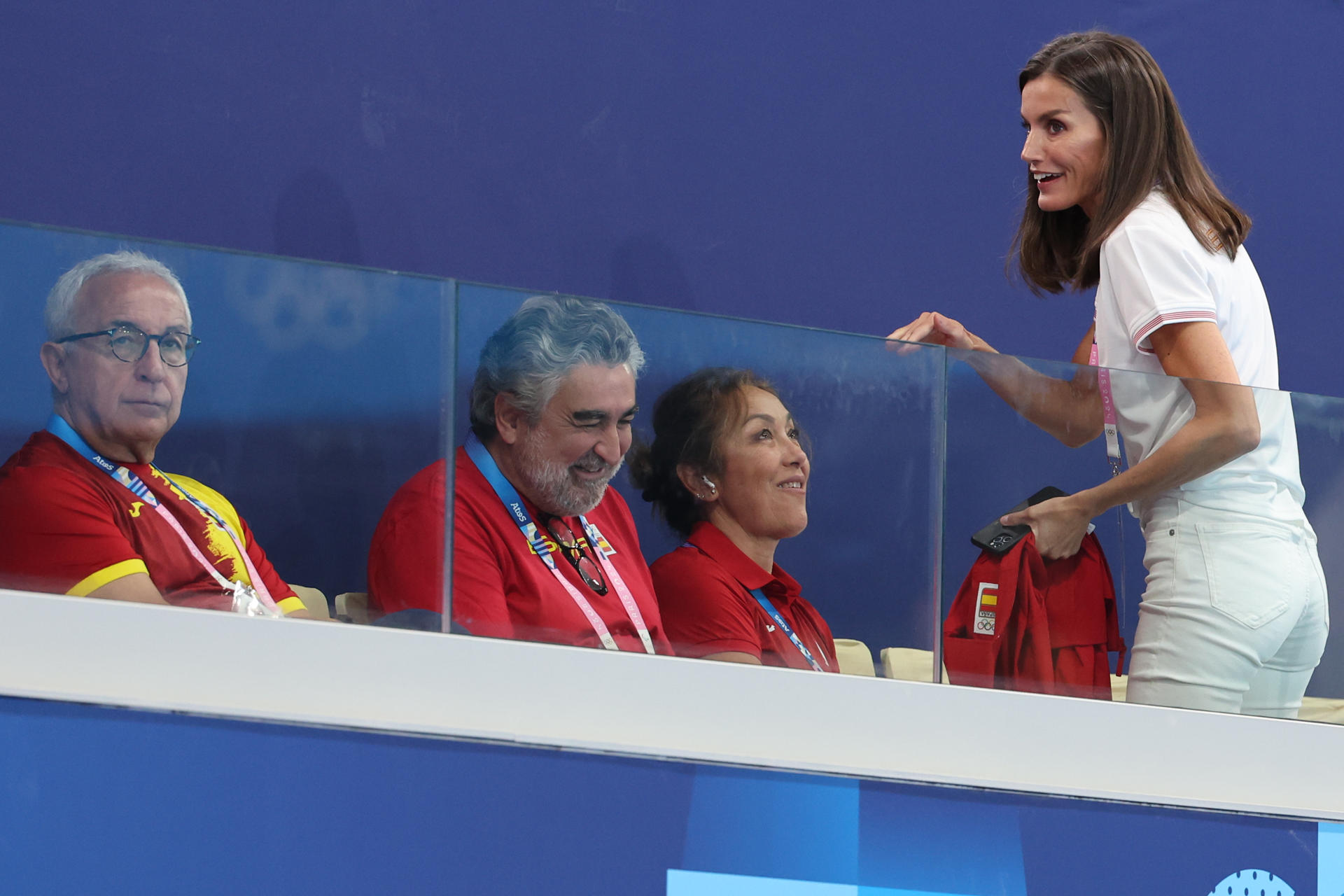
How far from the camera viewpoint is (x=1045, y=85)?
101 inches

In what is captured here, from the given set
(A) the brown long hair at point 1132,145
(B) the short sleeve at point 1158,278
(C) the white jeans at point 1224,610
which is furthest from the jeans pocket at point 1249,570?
(A) the brown long hair at point 1132,145

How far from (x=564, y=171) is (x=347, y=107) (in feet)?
2.17

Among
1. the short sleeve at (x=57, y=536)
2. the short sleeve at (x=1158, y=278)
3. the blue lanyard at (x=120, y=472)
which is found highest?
the short sleeve at (x=1158, y=278)

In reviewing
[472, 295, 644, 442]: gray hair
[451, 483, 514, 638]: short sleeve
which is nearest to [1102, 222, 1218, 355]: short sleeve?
[472, 295, 644, 442]: gray hair

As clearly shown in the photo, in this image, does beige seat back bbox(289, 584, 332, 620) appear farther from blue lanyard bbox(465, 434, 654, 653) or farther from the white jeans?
the white jeans

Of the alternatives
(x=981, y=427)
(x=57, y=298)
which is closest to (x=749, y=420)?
(x=981, y=427)

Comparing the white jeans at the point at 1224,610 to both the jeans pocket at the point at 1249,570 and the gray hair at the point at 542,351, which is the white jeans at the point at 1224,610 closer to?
the jeans pocket at the point at 1249,570

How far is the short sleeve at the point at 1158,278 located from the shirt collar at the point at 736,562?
66 cm

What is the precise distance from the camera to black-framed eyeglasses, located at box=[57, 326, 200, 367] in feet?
6.85

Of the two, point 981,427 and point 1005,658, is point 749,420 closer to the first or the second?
point 981,427

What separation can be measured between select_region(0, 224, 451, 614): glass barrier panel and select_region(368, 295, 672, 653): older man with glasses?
7 centimetres

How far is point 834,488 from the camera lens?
2.42 metres

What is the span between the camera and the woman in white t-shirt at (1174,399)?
2.32 m

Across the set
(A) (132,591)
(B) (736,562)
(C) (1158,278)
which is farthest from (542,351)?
(C) (1158,278)
